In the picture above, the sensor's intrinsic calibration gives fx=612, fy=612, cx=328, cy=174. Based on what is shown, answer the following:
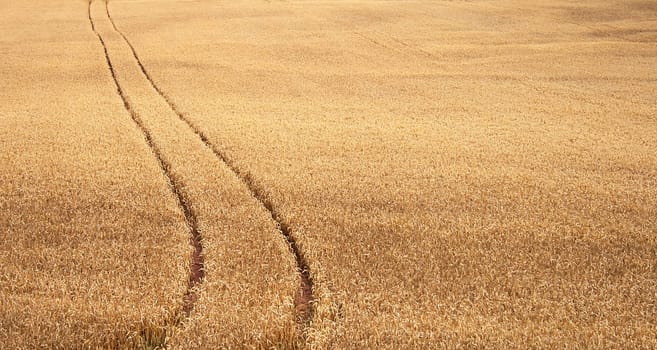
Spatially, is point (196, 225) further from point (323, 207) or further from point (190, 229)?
point (323, 207)

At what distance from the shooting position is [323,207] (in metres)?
9.29

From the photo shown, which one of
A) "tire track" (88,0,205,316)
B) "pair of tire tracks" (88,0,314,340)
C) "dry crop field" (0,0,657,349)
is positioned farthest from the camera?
"tire track" (88,0,205,316)

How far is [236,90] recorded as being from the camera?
1992cm

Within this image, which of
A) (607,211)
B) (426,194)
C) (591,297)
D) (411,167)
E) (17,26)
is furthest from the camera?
(17,26)

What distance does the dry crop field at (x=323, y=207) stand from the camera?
6090 millimetres

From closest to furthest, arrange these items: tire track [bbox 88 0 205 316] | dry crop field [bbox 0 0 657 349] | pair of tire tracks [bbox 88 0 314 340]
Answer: dry crop field [bbox 0 0 657 349] < pair of tire tracks [bbox 88 0 314 340] < tire track [bbox 88 0 205 316]

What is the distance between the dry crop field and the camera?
6.09m

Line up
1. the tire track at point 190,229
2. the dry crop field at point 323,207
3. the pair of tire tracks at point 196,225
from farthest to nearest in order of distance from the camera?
the tire track at point 190,229
the pair of tire tracks at point 196,225
the dry crop field at point 323,207

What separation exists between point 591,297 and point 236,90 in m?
15.1

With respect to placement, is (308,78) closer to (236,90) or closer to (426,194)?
(236,90)

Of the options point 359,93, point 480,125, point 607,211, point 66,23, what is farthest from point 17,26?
point 607,211

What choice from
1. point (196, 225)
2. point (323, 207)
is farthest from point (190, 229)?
point (323, 207)

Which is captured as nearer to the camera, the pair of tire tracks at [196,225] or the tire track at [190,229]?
the pair of tire tracks at [196,225]

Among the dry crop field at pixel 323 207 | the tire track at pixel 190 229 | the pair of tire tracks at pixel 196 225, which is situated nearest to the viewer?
the dry crop field at pixel 323 207
